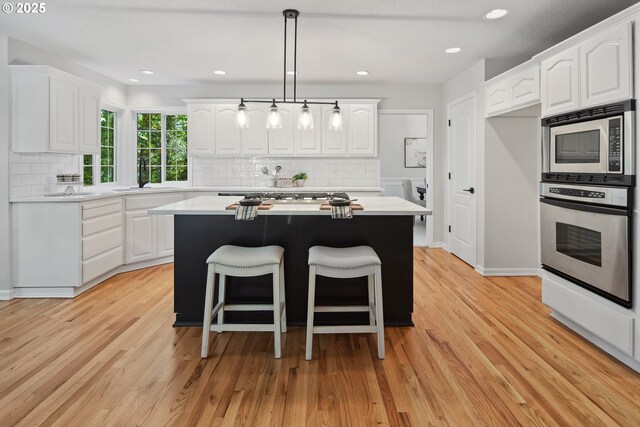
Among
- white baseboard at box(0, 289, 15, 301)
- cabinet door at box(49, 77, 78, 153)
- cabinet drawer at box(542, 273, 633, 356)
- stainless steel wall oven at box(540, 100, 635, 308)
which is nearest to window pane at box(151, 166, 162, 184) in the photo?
cabinet door at box(49, 77, 78, 153)

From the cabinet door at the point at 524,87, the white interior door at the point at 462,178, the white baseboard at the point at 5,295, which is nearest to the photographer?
the cabinet door at the point at 524,87

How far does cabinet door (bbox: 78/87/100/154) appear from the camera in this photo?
4.32 metres

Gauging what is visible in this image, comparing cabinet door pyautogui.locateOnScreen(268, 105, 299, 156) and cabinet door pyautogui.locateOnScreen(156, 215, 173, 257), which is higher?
cabinet door pyautogui.locateOnScreen(268, 105, 299, 156)

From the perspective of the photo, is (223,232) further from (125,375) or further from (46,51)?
(46,51)

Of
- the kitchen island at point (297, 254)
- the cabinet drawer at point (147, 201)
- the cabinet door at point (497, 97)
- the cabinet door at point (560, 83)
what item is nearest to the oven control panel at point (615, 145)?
the cabinet door at point (560, 83)

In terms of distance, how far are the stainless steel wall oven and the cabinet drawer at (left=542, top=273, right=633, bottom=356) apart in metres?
0.09

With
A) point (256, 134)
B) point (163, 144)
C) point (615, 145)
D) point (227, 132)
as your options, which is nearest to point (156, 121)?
point (163, 144)

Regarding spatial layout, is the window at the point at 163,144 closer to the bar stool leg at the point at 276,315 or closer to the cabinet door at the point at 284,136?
the cabinet door at the point at 284,136

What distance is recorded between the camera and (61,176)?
168 inches

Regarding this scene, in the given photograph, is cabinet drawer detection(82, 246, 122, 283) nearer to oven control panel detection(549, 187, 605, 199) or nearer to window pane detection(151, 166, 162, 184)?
window pane detection(151, 166, 162, 184)

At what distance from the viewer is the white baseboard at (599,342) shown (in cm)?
241

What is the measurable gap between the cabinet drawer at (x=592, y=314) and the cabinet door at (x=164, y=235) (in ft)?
13.7

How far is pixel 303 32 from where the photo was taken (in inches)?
149

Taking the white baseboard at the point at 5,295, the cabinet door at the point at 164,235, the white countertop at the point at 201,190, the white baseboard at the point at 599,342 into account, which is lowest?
the white baseboard at the point at 599,342
